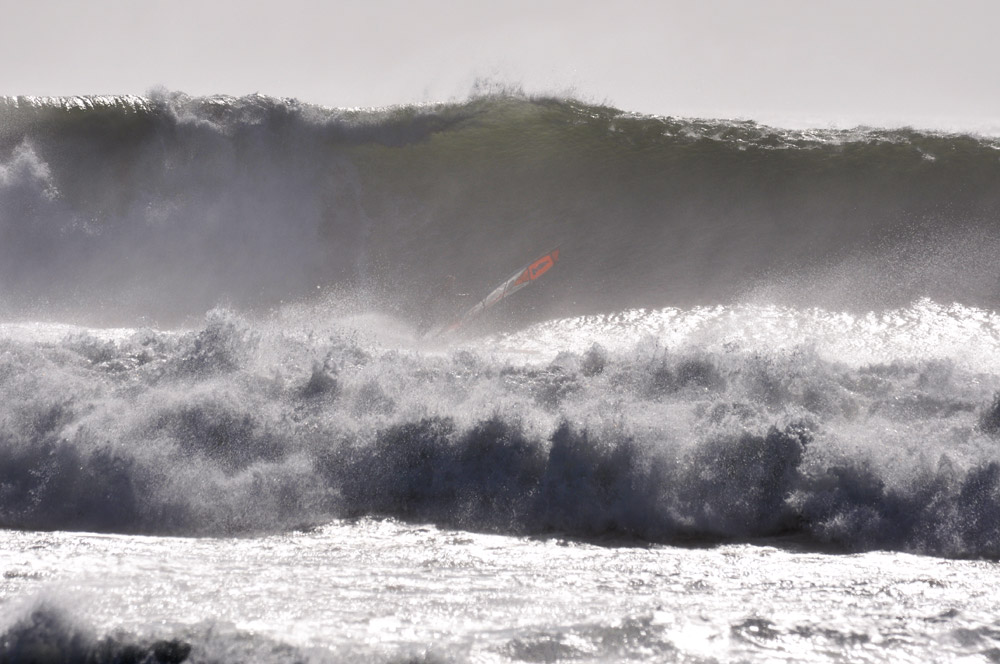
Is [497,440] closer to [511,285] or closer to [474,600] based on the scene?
[474,600]

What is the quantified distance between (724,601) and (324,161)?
27.2ft

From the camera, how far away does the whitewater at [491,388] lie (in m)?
3.97

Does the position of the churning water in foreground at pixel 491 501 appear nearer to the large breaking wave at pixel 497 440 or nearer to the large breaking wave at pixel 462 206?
the large breaking wave at pixel 497 440

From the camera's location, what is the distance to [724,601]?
4.08 m

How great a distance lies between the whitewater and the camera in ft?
13.0

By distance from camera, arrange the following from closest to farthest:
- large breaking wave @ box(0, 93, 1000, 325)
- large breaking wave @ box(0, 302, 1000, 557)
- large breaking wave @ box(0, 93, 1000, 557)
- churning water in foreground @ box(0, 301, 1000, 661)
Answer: churning water in foreground @ box(0, 301, 1000, 661)
large breaking wave @ box(0, 302, 1000, 557)
large breaking wave @ box(0, 93, 1000, 557)
large breaking wave @ box(0, 93, 1000, 325)

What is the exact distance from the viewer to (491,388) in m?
6.26

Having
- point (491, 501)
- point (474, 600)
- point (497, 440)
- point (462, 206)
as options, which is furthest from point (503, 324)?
point (474, 600)

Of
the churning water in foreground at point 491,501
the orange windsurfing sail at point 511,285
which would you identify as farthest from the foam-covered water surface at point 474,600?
the orange windsurfing sail at point 511,285

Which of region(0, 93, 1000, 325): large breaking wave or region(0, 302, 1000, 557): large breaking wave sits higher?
region(0, 93, 1000, 325): large breaking wave

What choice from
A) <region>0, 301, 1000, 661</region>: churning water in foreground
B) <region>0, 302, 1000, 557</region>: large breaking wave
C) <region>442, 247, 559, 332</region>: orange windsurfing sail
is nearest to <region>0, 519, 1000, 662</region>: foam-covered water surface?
<region>0, 301, 1000, 661</region>: churning water in foreground

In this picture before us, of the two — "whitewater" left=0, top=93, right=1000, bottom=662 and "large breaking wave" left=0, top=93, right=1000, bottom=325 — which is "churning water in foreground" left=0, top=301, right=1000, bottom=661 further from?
"large breaking wave" left=0, top=93, right=1000, bottom=325

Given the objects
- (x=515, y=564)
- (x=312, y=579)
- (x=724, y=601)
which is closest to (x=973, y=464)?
(x=724, y=601)

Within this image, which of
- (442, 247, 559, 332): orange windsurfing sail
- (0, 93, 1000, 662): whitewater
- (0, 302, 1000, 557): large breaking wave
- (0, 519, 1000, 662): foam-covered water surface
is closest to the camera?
(0, 519, 1000, 662): foam-covered water surface
